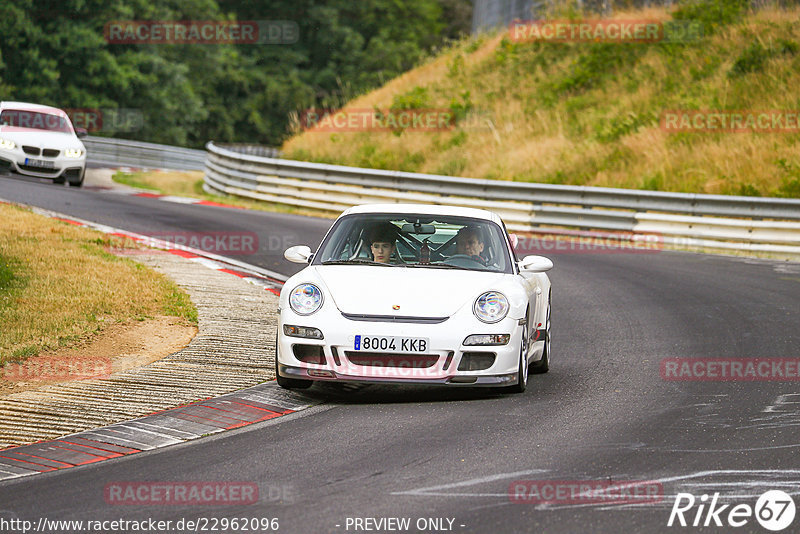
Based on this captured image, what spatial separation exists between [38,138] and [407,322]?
57.7 ft

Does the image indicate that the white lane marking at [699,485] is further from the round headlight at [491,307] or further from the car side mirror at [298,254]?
the car side mirror at [298,254]

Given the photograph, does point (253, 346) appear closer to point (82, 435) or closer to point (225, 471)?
point (82, 435)

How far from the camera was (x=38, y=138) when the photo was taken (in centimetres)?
2338

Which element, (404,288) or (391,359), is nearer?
(391,359)

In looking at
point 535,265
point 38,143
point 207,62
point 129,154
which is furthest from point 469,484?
point 207,62

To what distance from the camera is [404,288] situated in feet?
26.6

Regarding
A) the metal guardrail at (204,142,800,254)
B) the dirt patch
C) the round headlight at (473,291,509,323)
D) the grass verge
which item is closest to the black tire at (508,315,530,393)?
the round headlight at (473,291,509,323)

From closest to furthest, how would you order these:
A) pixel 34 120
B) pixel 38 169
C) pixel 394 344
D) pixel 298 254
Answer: pixel 394 344
pixel 298 254
pixel 38 169
pixel 34 120

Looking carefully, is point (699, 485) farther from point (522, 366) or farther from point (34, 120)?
point (34, 120)

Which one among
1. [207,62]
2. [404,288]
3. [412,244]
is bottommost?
[404,288]

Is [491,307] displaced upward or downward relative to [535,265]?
downward

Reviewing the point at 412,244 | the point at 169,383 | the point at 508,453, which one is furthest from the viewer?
the point at 412,244

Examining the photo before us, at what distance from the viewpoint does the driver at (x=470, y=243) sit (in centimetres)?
897

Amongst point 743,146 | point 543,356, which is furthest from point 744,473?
point 743,146
